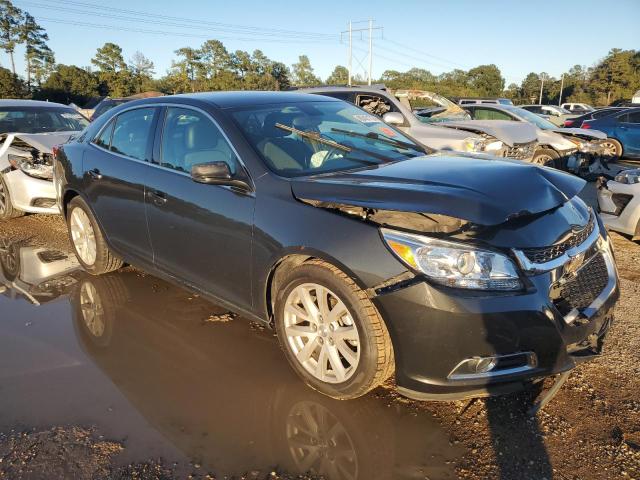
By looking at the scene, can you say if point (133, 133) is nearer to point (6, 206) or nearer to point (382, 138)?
point (382, 138)

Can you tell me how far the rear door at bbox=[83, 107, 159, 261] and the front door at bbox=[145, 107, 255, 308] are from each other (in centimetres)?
17

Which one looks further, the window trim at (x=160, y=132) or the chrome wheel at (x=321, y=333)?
the window trim at (x=160, y=132)

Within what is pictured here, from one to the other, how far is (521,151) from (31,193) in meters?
7.66

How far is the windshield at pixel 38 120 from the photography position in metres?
7.74

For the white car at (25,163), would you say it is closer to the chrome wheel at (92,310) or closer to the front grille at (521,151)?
the chrome wheel at (92,310)

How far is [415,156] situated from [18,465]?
297 centimetres

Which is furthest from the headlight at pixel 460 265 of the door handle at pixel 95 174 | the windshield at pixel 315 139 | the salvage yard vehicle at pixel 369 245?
the door handle at pixel 95 174

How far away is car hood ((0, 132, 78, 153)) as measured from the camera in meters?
6.86

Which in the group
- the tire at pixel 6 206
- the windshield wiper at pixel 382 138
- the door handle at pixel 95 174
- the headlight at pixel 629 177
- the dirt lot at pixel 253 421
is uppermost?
the windshield wiper at pixel 382 138

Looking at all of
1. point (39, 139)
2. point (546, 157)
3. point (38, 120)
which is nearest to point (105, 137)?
point (39, 139)

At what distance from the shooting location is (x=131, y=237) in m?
4.10

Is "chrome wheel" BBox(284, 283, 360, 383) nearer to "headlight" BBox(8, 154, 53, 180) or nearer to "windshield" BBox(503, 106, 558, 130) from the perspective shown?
"headlight" BBox(8, 154, 53, 180)

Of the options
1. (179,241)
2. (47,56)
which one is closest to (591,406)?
(179,241)

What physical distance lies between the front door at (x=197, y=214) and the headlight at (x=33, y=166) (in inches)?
146
